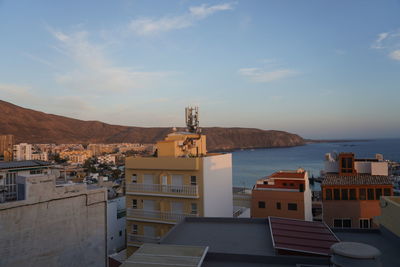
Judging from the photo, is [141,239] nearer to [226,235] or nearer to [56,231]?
[56,231]

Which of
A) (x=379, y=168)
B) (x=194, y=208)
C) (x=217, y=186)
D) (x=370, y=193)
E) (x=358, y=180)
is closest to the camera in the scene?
(x=194, y=208)

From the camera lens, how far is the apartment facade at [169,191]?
15688 mm

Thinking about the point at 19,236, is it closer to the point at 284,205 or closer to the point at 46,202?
the point at 46,202

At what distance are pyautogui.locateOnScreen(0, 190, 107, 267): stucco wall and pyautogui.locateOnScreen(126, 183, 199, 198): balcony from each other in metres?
5.50

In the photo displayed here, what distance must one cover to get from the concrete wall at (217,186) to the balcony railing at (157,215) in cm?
123

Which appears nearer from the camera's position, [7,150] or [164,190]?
[164,190]

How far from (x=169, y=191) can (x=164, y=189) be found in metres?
0.31

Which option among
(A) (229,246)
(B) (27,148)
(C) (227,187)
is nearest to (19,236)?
(A) (229,246)

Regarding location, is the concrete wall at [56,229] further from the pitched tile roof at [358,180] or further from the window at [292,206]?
the pitched tile roof at [358,180]

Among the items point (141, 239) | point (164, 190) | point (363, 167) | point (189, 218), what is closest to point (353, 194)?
point (363, 167)

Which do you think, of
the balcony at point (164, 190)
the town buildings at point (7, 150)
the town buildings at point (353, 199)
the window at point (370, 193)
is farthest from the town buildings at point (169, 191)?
the town buildings at point (7, 150)

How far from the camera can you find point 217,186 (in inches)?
669

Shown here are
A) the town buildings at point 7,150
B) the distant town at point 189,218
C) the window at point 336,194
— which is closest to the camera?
the distant town at point 189,218

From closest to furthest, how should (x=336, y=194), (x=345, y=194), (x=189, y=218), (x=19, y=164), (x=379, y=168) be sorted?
1. (x=189, y=218)
2. (x=19, y=164)
3. (x=345, y=194)
4. (x=336, y=194)
5. (x=379, y=168)
